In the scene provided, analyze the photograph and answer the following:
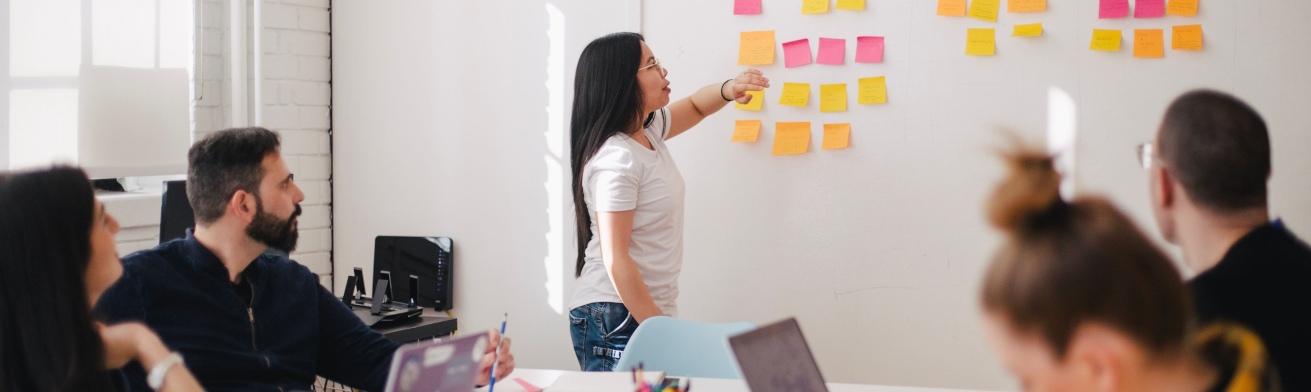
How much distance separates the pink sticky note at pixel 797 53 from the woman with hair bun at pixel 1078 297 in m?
2.08

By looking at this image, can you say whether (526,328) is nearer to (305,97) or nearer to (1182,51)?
(305,97)

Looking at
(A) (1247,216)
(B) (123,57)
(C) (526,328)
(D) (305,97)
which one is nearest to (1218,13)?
(A) (1247,216)

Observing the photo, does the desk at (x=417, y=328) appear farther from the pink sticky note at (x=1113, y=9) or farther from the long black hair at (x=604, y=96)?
the pink sticky note at (x=1113, y=9)

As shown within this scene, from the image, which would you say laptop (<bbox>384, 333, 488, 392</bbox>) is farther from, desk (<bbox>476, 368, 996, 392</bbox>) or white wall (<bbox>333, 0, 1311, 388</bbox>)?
white wall (<bbox>333, 0, 1311, 388</bbox>)

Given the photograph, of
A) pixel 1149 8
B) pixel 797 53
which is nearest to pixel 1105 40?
pixel 1149 8

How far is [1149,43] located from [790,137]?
103cm

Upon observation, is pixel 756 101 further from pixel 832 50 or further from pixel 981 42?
pixel 981 42

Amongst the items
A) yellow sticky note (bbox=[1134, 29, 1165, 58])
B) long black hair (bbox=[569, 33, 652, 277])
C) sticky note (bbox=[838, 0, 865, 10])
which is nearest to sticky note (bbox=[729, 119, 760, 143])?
sticky note (bbox=[838, 0, 865, 10])

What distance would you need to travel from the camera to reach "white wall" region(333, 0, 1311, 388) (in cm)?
265

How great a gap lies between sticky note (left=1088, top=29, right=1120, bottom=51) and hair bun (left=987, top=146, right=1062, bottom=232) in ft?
6.54

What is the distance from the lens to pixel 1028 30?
271 centimetres

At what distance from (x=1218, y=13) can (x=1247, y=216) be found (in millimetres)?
1431

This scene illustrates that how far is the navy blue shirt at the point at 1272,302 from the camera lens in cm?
131

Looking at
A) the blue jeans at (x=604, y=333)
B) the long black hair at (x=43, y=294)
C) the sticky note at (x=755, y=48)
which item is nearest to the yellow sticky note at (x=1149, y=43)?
the sticky note at (x=755, y=48)
